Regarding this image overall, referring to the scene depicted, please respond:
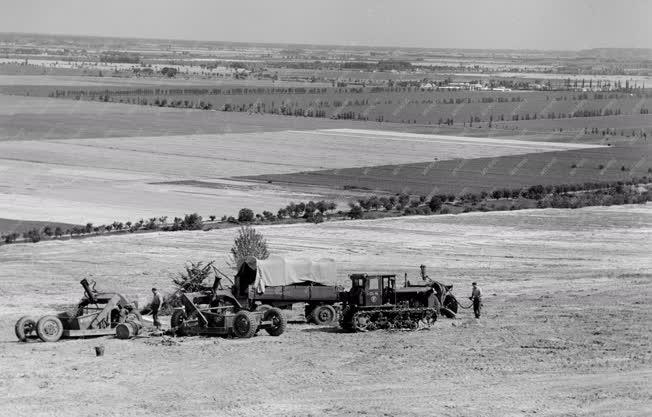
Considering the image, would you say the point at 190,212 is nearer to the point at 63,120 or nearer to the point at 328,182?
the point at 328,182

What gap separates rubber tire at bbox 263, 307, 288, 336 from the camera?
3612 cm

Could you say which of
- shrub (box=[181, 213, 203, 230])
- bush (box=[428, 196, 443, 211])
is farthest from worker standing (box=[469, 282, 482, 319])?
bush (box=[428, 196, 443, 211])

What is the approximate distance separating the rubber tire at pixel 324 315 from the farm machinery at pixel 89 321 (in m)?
5.14

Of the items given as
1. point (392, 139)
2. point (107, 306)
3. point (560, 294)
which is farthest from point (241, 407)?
point (392, 139)

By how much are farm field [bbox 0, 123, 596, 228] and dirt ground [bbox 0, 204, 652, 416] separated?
14.9m

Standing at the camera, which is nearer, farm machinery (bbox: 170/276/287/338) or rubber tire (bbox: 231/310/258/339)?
rubber tire (bbox: 231/310/258/339)

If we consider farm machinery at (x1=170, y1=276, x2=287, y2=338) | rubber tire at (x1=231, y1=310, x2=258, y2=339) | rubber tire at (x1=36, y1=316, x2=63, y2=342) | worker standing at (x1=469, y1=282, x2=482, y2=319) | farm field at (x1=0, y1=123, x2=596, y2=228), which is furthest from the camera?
farm field at (x1=0, y1=123, x2=596, y2=228)

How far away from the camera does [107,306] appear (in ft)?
118

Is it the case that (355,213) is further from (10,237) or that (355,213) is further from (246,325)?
(246,325)

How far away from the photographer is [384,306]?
36.6 m

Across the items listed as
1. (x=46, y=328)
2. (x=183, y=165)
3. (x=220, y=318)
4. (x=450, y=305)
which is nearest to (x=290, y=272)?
(x=220, y=318)

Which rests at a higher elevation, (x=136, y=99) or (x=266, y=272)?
(x=136, y=99)

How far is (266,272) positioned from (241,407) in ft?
30.6

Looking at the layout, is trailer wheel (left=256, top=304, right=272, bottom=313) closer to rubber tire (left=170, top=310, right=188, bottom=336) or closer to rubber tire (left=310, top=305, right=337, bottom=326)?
rubber tire (left=310, top=305, right=337, bottom=326)
